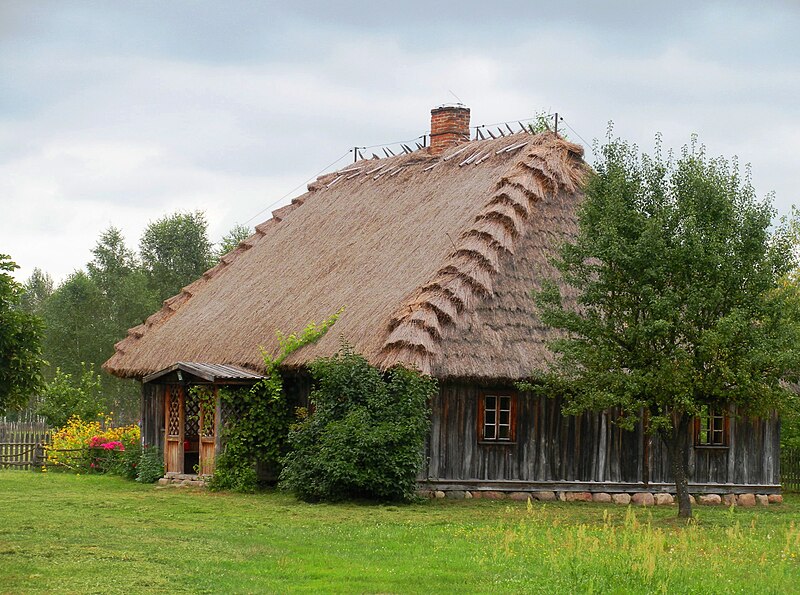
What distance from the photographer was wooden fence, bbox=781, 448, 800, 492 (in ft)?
103

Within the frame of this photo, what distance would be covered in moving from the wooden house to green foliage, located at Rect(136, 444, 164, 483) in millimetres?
540

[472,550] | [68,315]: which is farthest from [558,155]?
[68,315]

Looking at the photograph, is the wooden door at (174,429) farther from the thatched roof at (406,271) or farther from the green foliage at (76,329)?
the green foliage at (76,329)

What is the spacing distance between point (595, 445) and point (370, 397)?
16.6ft

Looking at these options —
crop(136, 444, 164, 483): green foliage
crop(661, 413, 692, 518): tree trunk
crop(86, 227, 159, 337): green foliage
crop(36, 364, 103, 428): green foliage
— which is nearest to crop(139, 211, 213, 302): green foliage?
crop(86, 227, 159, 337): green foliage

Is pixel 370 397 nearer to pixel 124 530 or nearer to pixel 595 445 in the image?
pixel 595 445

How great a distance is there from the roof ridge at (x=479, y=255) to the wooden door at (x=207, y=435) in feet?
15.5

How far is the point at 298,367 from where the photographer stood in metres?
24.9

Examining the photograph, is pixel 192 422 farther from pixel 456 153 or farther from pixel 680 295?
pixel 680 295

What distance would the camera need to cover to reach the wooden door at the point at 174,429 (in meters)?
27.2

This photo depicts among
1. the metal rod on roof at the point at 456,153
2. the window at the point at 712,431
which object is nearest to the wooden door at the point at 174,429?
the metal rod on roof at the point at 456,153

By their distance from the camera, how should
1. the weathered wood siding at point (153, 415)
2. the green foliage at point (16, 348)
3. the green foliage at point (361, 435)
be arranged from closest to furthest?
the green foliage at point (16, 348), the green foliage at point (361, 435), the weathered wood siding at point (153, 415)

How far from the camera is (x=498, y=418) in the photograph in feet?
80.4

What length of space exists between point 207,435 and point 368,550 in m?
11.4
